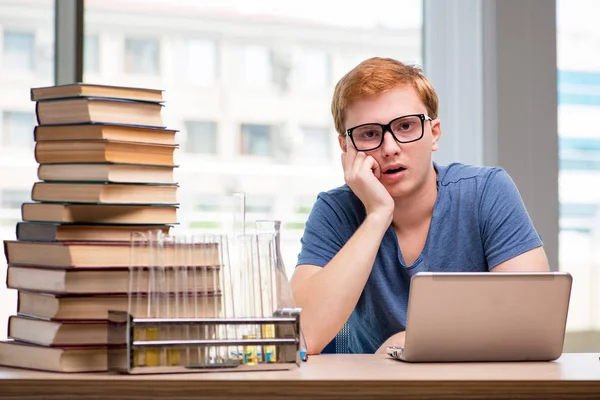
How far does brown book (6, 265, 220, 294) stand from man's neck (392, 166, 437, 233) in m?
0.88

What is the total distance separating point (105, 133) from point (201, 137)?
227 cm

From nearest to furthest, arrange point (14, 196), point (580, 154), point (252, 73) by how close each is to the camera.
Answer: point (14, 196) < point (580, 154) < point (252, 73)

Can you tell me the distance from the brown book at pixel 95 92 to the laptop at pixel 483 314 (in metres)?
0.52

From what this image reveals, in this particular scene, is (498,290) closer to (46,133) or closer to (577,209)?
(46,133)

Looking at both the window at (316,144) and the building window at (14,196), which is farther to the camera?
the window at (316,144)

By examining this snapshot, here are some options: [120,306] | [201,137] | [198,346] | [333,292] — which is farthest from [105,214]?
[201,137]

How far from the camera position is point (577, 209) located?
313 centimetres

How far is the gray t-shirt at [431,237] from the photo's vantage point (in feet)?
6.39

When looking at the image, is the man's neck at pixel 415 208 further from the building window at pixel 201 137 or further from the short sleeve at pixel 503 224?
the building window at pixel 201 137

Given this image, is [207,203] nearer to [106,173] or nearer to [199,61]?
[199,61]

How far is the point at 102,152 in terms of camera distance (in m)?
1.24

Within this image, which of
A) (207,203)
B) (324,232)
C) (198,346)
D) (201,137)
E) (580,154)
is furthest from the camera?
(201,137)

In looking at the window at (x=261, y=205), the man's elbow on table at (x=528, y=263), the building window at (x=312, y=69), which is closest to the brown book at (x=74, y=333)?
the man's elbow on table at (x=528, y=263)

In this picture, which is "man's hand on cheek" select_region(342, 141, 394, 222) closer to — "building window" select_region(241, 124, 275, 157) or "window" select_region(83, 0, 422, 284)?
"window" select_region(83, 0, 422, 284)
